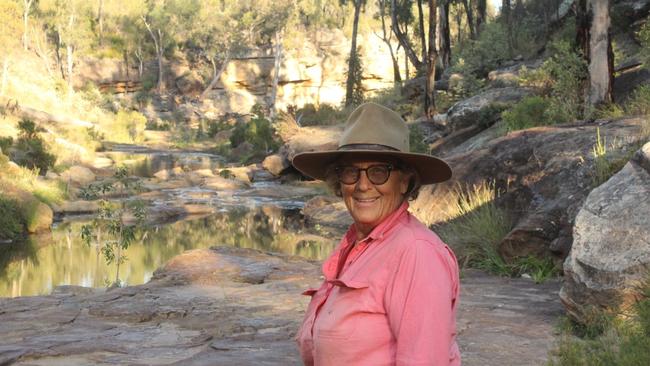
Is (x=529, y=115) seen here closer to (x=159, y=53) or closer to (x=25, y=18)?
(x=25, y=18)

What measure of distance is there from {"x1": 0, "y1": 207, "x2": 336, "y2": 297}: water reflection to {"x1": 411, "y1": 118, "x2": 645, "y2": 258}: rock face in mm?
3020

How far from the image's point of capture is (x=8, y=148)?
872 inches

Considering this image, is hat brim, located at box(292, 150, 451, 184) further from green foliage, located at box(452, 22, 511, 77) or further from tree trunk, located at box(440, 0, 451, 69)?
tree trunk, located at box(440, 0, 451, 69)

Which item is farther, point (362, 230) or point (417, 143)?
point (417, 143)

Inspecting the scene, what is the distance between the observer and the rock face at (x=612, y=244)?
4.34 m

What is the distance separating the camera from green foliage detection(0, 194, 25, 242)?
541 inches

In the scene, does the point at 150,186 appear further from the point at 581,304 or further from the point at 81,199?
the point at 581,304

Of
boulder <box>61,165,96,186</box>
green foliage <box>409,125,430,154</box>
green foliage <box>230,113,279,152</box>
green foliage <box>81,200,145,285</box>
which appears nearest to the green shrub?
boulder <box>61,165,96,186</box>

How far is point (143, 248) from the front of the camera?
12820 mm

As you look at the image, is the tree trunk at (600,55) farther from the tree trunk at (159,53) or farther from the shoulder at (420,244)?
the tree trunk at (159,53)

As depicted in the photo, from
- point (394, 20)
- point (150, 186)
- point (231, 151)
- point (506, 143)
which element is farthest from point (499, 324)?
point (231, 151)

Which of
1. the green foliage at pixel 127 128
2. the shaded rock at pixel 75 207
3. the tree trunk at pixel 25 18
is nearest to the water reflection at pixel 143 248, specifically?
the shaded rock at pixel 75 207

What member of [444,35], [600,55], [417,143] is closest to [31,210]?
[417,143]

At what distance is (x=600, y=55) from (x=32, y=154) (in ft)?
53.3
